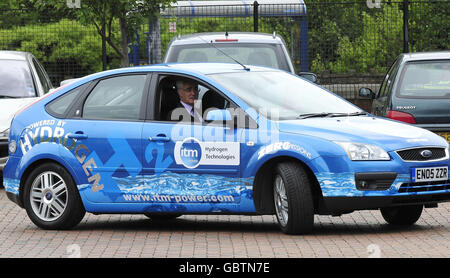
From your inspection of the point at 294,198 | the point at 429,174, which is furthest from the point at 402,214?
the point at 294,198

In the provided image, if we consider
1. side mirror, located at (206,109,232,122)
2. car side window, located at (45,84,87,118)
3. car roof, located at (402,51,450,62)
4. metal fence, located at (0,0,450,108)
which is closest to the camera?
side mirror, located at (206,109,232,122)

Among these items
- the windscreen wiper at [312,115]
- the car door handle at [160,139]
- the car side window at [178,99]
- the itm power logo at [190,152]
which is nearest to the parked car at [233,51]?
the car side window at [178,99]

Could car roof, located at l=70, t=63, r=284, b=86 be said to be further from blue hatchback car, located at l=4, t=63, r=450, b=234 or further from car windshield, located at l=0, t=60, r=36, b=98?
car windshield, located at l=0, t=60, r=36, b=98

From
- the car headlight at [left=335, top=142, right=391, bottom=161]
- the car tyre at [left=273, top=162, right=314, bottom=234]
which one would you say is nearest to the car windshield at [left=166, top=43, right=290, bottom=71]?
the car tyre at [left=273, top=162, right=314, bottom=234]

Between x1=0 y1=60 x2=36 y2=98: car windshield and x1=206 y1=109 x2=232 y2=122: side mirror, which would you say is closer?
x1=206 y1=109 x2=232 y2=122: side mirror

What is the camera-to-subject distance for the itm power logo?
376 inches

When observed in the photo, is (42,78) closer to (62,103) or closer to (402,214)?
(62,103)

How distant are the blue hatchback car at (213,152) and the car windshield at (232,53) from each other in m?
3.99

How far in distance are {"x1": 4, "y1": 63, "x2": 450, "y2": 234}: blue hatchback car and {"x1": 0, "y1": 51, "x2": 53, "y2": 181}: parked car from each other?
14.0 ft

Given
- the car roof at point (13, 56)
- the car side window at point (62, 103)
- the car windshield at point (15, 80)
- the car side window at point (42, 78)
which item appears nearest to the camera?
the car side window at point (62, 103)

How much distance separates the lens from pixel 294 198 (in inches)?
356

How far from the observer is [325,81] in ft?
68.5

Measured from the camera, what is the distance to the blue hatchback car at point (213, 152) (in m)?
9.05

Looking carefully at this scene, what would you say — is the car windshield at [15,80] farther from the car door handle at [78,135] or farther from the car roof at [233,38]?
the car door handle at [78,135]
